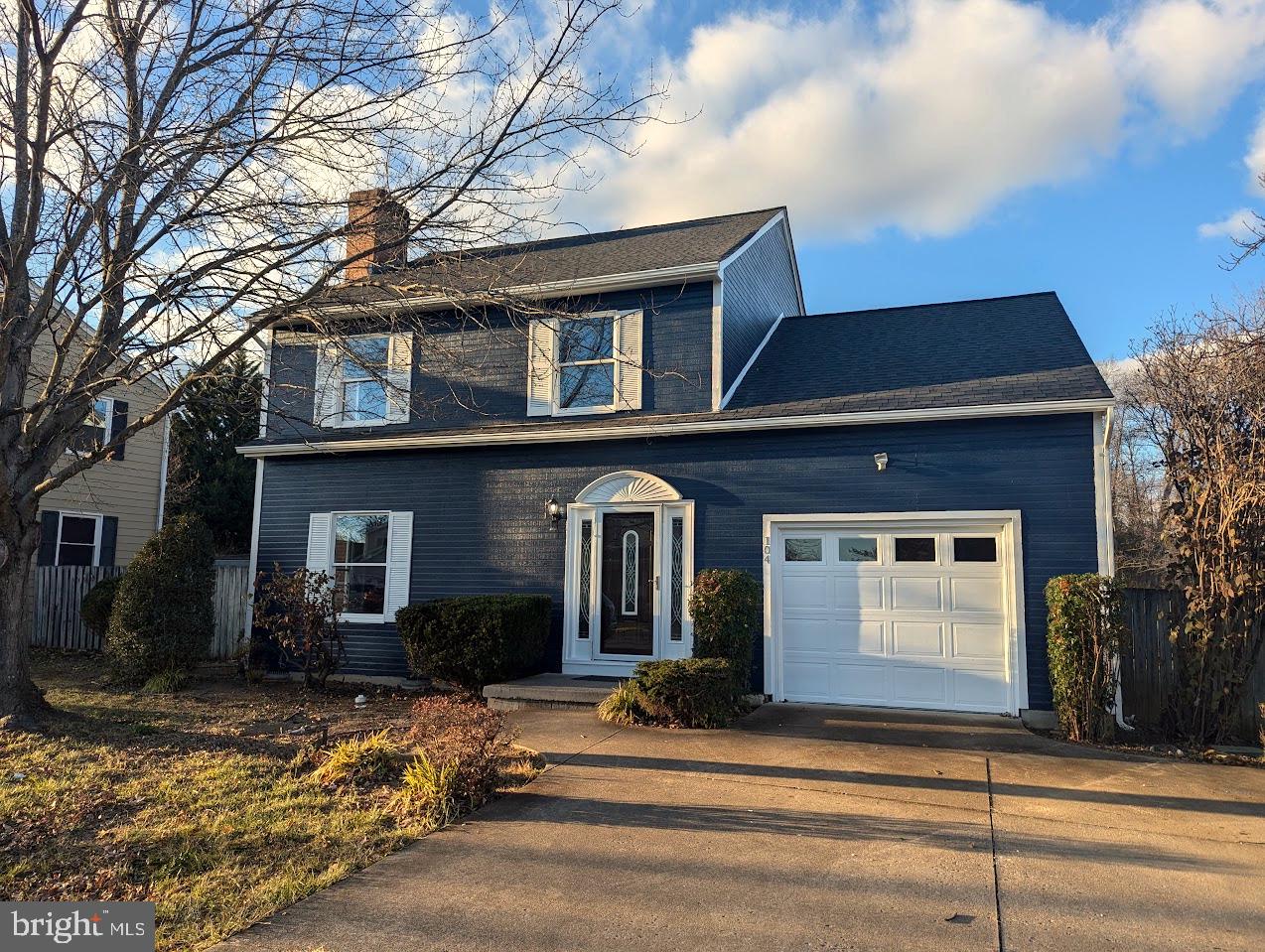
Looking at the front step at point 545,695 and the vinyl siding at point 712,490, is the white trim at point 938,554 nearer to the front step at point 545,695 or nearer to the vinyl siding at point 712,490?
the vinyl siding at point 712,490

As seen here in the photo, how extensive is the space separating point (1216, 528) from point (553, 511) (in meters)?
7.28

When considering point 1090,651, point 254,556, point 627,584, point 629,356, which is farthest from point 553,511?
point 1090,651

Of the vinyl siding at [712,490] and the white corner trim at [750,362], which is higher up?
the white corner trim at [750,362]

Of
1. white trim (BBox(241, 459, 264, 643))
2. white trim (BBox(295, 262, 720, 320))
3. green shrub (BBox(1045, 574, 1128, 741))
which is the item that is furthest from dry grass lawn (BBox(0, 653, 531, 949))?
white trim (BBox(295, 262, 720, 320))

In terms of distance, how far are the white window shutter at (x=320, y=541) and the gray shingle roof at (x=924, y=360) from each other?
20.6ft

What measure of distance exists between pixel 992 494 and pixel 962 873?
5.51 meters

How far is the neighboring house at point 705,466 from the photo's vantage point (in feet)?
29.3

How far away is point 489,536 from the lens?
11195 millimetres

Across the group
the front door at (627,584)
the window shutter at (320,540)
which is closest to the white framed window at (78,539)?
the window shutter at (320,540)

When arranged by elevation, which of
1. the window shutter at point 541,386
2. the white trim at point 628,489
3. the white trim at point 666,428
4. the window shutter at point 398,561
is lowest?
the window shutter at point 398,561

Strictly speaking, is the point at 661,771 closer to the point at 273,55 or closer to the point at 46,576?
the point at 273,55

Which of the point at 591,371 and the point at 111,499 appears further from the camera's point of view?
the point at 111,499

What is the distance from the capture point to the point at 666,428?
1023 cm

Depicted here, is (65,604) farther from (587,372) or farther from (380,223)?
(380,223)
